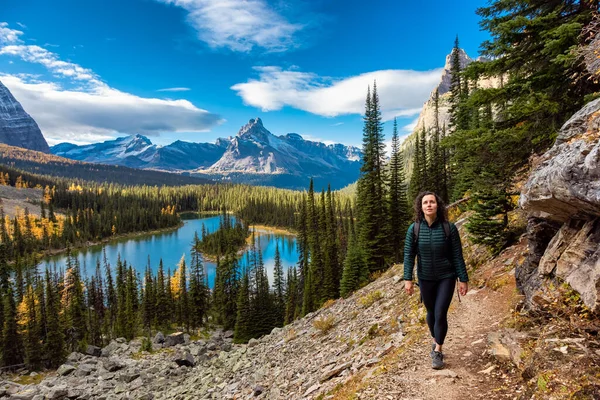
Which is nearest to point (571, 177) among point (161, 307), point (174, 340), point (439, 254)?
point (439, 254)

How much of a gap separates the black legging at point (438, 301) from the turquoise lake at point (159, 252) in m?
96.3

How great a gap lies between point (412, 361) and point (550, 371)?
3189mm

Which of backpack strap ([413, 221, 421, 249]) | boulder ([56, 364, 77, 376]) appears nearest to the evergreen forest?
backpack strap ([413, 221, 421, 249])

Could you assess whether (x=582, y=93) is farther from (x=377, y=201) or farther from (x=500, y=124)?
(x=377, y=201)

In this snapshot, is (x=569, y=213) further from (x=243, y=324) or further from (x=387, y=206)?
(x=243, y=324)

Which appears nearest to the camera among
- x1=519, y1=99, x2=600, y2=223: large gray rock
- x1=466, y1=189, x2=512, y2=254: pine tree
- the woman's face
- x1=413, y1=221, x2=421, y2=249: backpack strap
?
x1=519, y1=99, x2=600, y2=223: large gray rock

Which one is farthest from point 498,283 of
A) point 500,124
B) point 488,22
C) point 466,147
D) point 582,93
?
point 488,22

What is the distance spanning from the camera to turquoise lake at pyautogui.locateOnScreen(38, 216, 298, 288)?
116688 millimetres

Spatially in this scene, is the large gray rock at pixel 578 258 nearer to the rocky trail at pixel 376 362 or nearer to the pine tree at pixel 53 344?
the rocky trail at pixel 376 362

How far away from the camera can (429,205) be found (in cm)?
685

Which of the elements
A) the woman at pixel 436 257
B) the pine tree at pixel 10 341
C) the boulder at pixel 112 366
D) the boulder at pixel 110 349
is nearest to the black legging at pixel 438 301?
the woman at pixel 436 257

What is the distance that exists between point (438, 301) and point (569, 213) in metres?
3.81

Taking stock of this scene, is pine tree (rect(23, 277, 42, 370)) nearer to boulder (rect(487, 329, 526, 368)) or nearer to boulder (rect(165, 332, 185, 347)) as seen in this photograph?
boulder (rect(165, 332, 185, 347))

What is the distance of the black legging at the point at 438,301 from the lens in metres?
6.87
